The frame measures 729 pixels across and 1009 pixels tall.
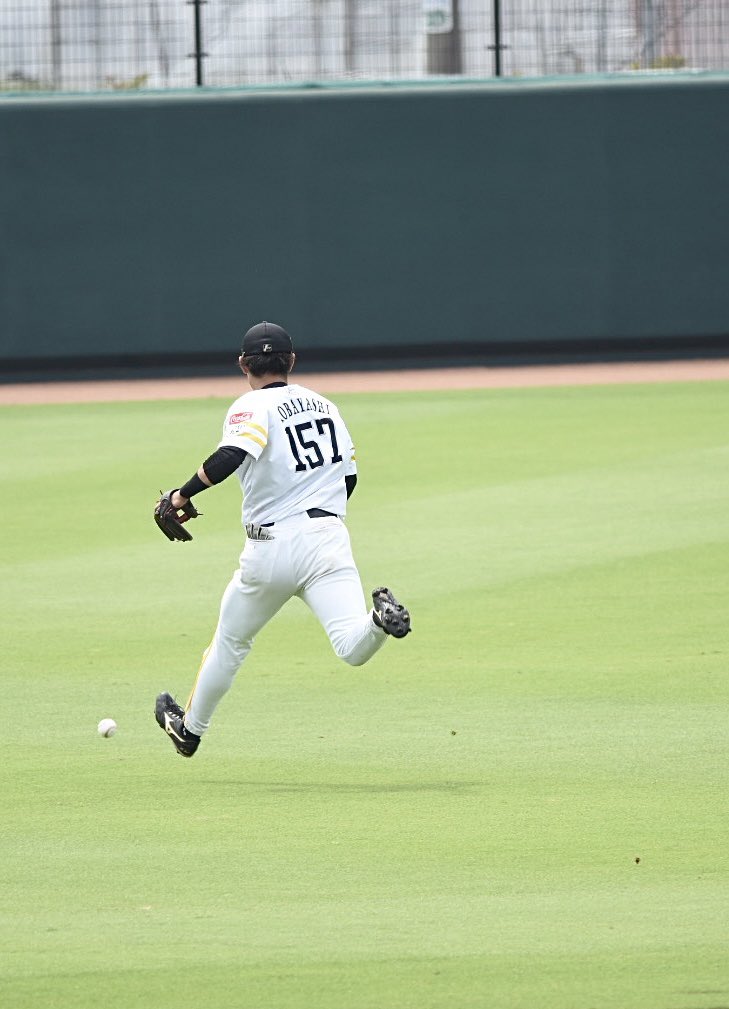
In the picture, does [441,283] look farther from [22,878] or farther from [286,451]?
[22,878]

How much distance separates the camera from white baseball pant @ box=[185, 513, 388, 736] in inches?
277

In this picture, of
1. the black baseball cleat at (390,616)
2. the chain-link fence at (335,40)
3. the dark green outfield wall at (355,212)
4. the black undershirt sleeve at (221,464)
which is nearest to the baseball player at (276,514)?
the black undershirt sleeve at (221,464)

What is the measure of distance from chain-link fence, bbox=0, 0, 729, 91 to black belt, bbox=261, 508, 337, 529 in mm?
16475

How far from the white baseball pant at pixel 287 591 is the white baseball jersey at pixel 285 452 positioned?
0.09m

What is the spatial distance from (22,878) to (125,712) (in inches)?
93.0

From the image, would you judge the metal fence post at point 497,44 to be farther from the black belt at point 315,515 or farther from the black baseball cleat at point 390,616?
the black baseball cleat at point 390,616

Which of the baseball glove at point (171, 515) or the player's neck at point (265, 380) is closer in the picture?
the baseball glove at point (171, 515)

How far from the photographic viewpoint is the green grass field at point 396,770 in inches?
199

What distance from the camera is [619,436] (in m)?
17.2

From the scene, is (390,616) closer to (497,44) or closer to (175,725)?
(175,725)

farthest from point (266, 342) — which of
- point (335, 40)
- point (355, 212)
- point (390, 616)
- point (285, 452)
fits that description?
point (335, 40)

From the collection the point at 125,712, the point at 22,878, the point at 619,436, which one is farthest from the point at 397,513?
the point at 22,878

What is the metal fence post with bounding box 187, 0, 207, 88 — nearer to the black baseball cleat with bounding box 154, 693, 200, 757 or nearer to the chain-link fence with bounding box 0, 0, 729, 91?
the chain-link fence with bounding box 0, 0, 729, 91

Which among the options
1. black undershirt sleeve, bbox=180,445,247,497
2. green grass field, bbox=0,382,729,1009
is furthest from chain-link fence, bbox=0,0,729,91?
black undershirt sleeve, bbox=180,445,247,497
